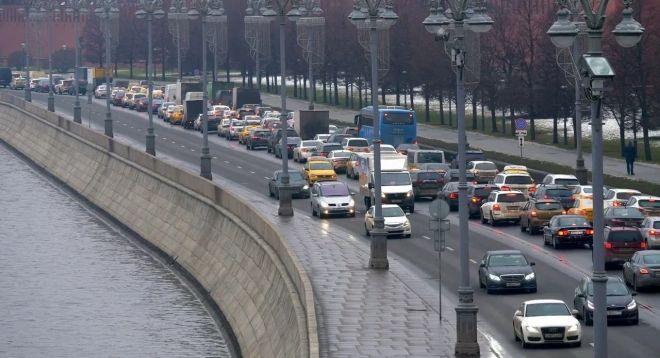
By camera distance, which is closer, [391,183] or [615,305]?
[615,305]

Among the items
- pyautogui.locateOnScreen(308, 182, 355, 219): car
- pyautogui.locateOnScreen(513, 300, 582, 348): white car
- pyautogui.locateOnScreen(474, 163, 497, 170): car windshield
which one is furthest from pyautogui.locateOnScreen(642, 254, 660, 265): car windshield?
pyautogui.locateOnScreen(474, 163, 497, 170): car windshield

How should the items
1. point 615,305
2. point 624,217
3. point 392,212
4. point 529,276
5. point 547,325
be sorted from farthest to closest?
1. point 392,212
2. point 624,217
3. point 529,276
4. point 615,305
5. point 547,325

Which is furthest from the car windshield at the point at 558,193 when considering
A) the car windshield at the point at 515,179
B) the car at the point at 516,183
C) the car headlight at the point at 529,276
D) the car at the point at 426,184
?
the car headlight at the point at 529,276

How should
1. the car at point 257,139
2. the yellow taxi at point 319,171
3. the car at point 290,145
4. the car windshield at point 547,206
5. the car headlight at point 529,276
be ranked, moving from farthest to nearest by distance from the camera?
the car at point 257,139 → the car at point 290,145 → the yellow taxi at point 319,171 → the car windshield at point 547,206 → the car headlight at point 529,276

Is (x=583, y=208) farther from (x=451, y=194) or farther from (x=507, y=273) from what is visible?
(x=507, y=273)

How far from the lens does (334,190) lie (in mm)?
60375

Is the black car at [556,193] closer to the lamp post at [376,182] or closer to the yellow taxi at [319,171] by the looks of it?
the yellow taxi at [319,171]

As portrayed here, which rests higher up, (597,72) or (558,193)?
(597,72)

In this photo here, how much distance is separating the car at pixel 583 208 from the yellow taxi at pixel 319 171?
1824cm

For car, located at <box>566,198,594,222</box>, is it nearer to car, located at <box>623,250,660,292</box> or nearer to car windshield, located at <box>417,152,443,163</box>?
car, located at <box>623,250,660,292</box>

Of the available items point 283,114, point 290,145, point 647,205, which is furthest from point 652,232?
point 290,145

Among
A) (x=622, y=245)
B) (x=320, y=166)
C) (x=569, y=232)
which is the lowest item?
(x=569, y=232)

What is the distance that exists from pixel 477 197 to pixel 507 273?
63.2ft

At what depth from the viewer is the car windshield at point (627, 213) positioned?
49844 millimetres
